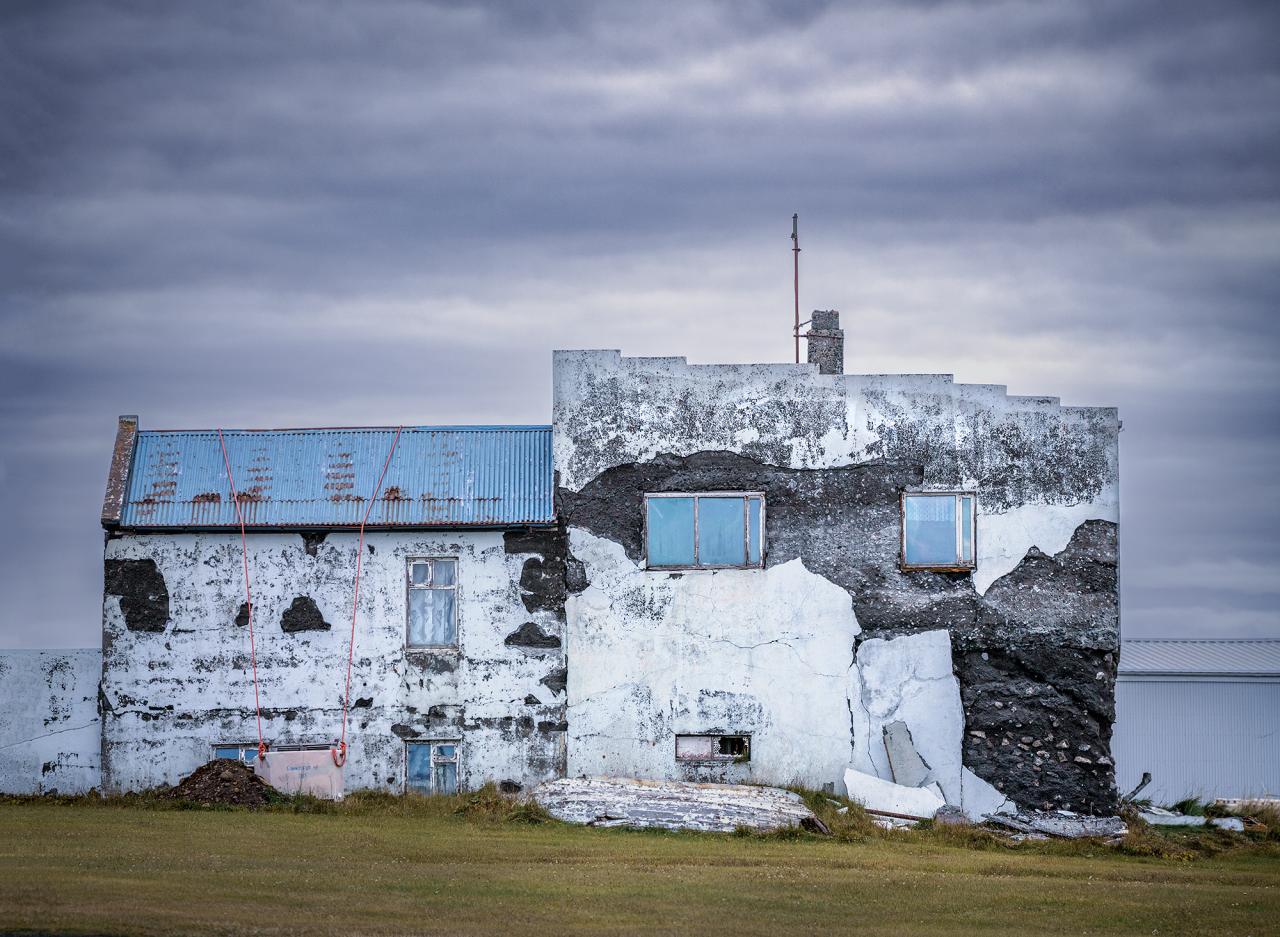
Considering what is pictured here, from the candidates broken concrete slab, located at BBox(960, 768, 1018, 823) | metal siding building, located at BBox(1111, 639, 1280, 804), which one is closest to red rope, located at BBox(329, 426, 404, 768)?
broken concrete slab, located at BBox(960, 768, 1018, 823)

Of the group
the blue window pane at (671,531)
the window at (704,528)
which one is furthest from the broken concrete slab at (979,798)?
the blue window pane at (671,531)

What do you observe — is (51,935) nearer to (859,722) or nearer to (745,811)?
(745,811)

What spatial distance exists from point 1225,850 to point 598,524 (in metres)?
10.7

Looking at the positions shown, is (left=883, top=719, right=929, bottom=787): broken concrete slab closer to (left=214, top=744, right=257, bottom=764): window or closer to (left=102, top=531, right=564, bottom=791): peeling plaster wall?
(left=102, top=531, right=564, bottom=791): peeling plaster wall

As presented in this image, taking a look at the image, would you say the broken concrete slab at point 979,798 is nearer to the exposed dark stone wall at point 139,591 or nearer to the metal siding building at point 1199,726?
the metal siding building at point 1199,726

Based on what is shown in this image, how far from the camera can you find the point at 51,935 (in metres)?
14.2

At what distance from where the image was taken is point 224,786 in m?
Answer: 24.7

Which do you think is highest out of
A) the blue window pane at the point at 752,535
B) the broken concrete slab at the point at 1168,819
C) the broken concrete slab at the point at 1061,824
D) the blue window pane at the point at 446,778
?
the blue window pane at the point at 752,535

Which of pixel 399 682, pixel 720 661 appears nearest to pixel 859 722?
pixel 720 661

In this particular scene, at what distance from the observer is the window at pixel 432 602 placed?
88.0ft

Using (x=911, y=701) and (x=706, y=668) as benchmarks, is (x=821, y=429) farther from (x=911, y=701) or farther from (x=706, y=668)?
(x=911, y=701)

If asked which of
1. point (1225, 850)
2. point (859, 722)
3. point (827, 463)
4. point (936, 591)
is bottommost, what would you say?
point (1225, 850)

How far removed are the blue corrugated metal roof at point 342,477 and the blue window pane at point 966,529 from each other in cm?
669

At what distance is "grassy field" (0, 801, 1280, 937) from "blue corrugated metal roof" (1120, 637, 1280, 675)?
1462cm
